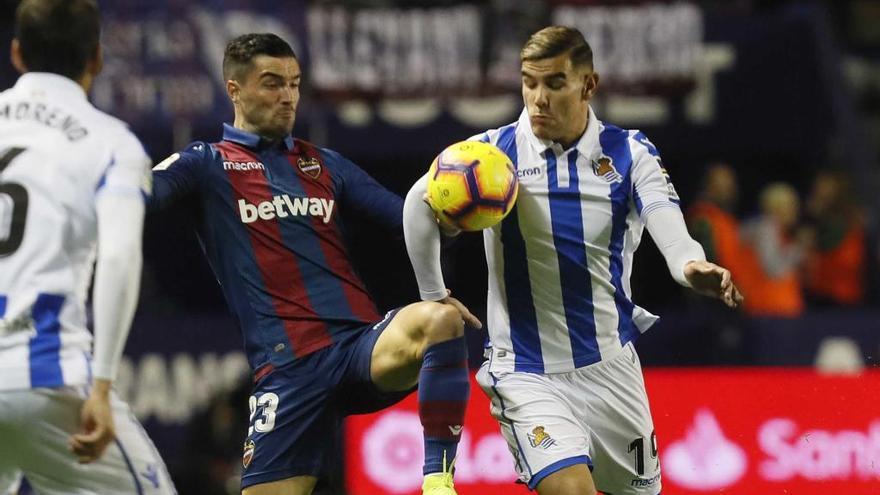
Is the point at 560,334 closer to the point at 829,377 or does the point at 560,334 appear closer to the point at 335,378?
the point at 335,378

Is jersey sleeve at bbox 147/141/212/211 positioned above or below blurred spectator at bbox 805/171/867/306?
above

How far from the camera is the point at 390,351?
605 cm

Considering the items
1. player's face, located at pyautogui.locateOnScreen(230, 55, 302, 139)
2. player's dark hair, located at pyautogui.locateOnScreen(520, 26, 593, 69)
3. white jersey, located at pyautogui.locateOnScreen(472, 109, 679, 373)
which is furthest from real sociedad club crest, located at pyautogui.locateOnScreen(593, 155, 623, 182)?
player's face, located at pyautogui.locateOnScreen(230, 55, 302, 139)

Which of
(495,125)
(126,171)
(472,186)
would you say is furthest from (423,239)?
(495,125)

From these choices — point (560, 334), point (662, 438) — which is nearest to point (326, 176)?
point (560, 334)

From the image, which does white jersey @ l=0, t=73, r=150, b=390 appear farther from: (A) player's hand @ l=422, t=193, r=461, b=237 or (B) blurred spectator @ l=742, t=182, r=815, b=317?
(B) blurred spectator @ l=742, t=182, r=815, b=317

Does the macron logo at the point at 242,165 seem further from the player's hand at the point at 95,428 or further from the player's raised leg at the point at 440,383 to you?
the player's hand at the point at 95,428

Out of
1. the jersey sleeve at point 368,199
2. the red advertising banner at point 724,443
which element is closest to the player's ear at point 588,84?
the jersey sleeve at point 368,199

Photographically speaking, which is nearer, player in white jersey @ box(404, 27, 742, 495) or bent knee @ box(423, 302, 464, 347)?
bent knee @ box(423, 302, 464, 347)

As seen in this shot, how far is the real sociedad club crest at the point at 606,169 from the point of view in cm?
616

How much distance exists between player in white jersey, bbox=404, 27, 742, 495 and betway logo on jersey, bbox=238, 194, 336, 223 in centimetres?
45

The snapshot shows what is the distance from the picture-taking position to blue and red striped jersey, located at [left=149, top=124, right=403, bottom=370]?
6.27m

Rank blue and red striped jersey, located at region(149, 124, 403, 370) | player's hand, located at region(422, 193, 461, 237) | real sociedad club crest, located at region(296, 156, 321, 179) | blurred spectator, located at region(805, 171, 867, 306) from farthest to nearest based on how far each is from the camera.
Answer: blurred spectator, located at region(805, 171, 867, 306) → real sociedad club crest, located at region(296, 156, 321, 179) → blue and red striped jersey, located at region(149, 124, 403, 370) → player's hand, located at region(422, 193, 461, 237)

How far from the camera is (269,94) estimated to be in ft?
21.2
